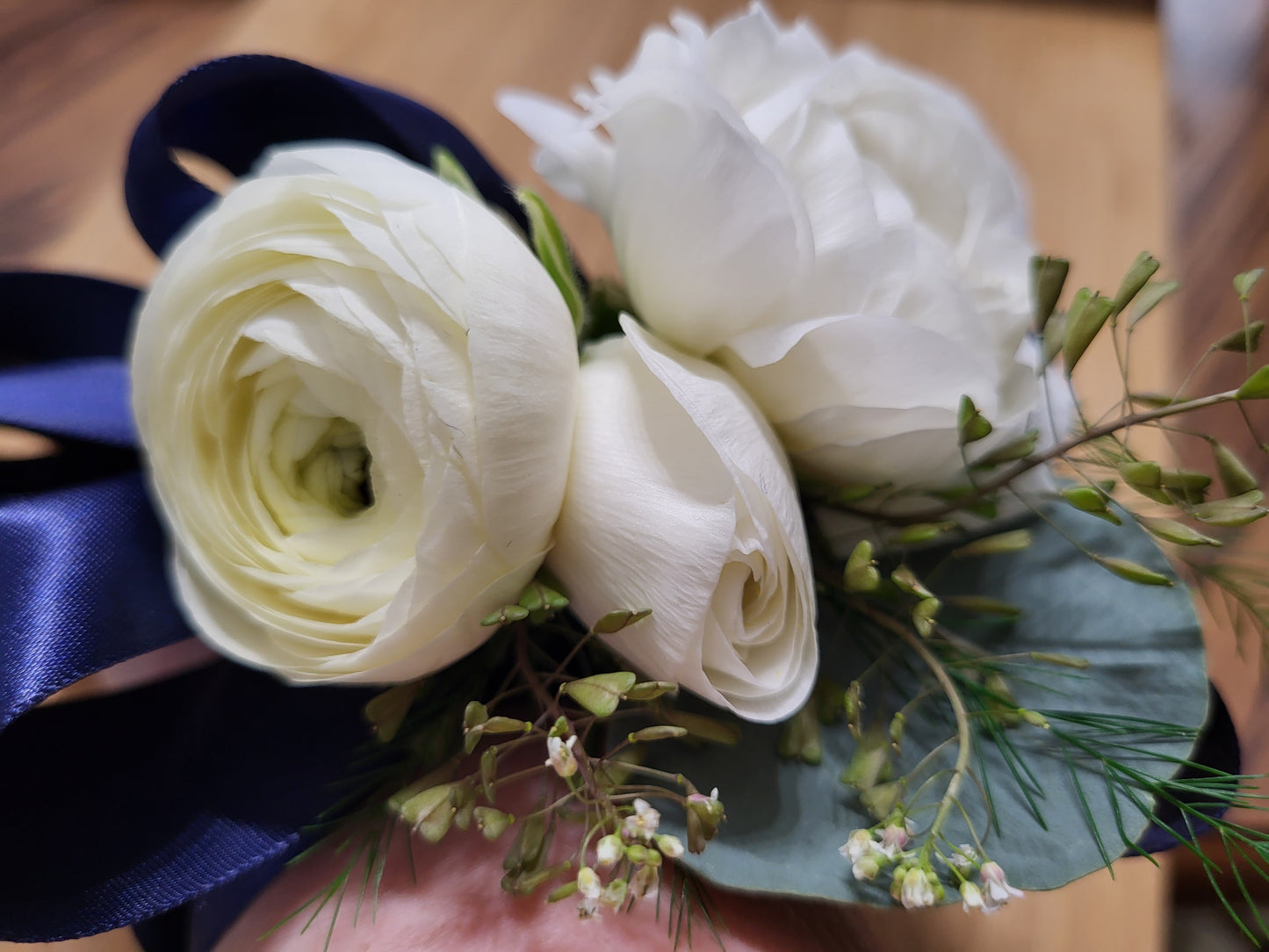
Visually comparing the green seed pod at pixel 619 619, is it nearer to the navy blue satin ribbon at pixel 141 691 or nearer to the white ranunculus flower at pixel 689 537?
the white ranunculus flower at pixel 689 537

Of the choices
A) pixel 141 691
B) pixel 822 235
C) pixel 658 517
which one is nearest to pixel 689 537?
pixel 658 517

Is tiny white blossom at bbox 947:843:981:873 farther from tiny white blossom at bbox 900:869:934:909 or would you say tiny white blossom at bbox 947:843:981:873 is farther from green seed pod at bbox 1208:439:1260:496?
green seed pod at bbox 1208:439:1260:496

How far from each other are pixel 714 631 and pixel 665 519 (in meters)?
0.04

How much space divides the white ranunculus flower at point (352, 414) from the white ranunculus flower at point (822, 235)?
2.2 inches

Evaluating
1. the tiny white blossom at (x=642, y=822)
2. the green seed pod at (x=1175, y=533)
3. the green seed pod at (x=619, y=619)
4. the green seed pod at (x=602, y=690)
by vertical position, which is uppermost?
the green seed pod at (x=1175, y=533)

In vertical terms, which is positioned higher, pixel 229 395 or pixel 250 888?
pixel 229 395

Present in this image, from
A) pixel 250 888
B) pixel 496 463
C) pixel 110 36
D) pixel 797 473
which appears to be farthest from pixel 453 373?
pixel 110 36

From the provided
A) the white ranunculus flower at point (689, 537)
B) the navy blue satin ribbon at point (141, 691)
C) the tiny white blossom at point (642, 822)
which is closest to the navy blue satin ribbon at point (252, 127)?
the navy blue satin ribbon at point (141, 691)

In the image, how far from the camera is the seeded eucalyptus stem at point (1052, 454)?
0.27m

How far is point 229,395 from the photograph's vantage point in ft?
0.99

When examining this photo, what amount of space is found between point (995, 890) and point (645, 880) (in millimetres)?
105

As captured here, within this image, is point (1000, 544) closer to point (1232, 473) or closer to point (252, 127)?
point (1232, 473)

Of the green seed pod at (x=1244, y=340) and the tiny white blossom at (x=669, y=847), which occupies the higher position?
the green seed pod at (x=1244, y=340)

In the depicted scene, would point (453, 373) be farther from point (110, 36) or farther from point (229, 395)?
point (110, 36)
